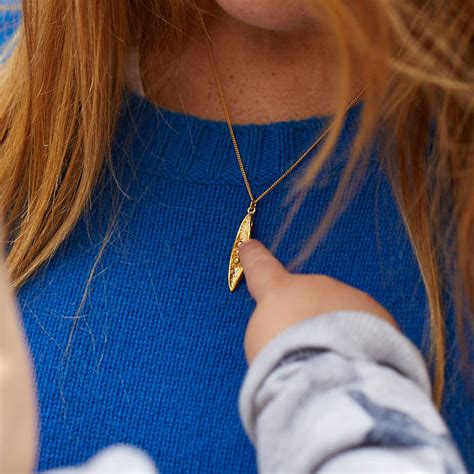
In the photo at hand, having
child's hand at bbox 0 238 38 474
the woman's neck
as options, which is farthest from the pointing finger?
child's hand at bbox 0 238 38 474

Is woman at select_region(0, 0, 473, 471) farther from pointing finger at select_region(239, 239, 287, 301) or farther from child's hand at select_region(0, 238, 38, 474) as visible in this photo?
child's hand at select_region(0, 238, 38, 474)

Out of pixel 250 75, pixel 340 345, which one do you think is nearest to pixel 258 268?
pixel 340 345

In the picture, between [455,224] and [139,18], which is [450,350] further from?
[139,18]

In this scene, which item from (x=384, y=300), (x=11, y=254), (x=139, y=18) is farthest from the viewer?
(x=139, y=18)

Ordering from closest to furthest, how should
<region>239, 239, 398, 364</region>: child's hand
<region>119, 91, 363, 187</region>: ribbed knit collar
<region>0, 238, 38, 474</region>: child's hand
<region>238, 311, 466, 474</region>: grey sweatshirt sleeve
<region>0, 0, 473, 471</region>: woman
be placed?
<region>0, 238, 38, 474</region>: child's hand → <region>238, 311, 466, 474</region>: grey sweatshirt sleeve → <region>239, 239, 398, 364</region>: child's hand → <region>0, 0, 473, 471</region>: woman → <region>119, 91, 363, 187</region>: ribbed knit collar

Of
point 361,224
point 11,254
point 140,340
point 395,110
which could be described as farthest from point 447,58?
point 11,254

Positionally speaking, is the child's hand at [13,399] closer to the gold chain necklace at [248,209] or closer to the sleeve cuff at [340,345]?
the sleeve cuff at [340,345]

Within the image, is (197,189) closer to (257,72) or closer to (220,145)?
(220,145)
